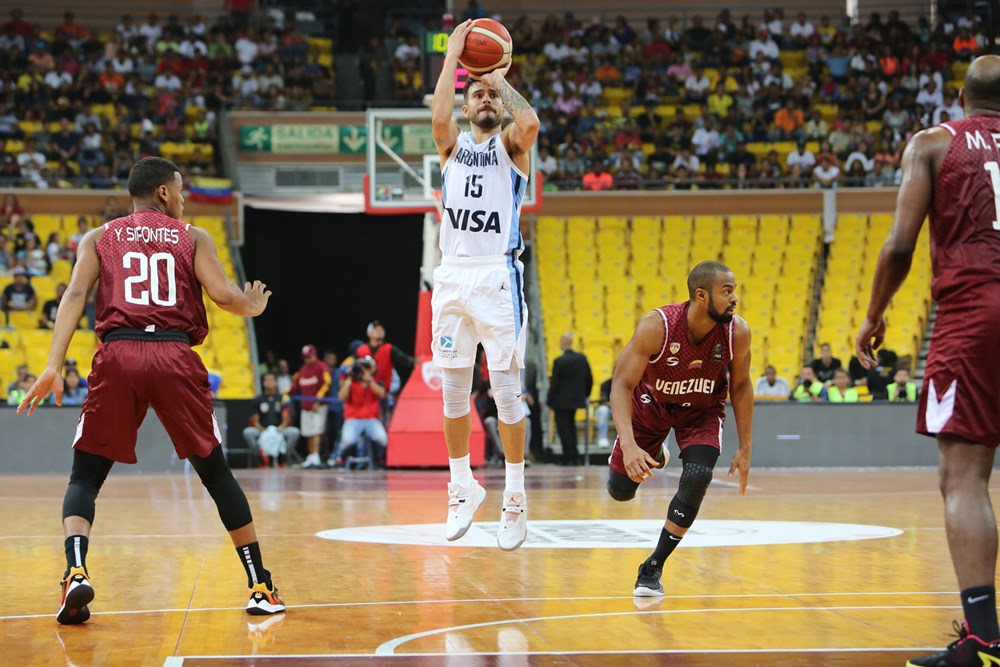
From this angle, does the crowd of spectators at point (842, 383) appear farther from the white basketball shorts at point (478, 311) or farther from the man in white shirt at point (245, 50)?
the man in white shirt at point (245, 50)

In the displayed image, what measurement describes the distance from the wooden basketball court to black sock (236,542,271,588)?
167 millimetres

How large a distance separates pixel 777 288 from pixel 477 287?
→ 54.6 feet

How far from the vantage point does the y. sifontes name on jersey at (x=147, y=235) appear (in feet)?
16.8

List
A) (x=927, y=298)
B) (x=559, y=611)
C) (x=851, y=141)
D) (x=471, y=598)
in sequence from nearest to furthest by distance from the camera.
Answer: (x=559, y=611), (x=471, y=598), (x=927, y=298), (x=851, y=141)

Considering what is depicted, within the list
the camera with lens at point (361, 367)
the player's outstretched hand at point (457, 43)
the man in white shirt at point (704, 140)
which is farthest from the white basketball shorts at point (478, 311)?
the man in white shirt at point (704, 140)

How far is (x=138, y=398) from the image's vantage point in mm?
5027

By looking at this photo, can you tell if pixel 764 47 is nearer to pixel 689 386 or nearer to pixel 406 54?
pixel 406 54

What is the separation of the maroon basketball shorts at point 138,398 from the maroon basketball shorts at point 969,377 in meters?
2.81

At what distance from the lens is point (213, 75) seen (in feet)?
84.9

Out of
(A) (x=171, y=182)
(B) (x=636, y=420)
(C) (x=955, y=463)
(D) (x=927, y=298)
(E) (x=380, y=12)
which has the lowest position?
(D) (x=927, y=298)

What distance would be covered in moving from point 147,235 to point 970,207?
10.7 ft

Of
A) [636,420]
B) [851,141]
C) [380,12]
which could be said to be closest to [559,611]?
[636,420]

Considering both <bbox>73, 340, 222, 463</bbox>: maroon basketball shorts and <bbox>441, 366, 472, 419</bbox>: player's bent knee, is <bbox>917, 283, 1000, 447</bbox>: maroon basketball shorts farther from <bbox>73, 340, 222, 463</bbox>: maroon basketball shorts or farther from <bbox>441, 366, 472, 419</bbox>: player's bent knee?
<bbox>441, 366, 472, 419</bbox>: player's bent knee

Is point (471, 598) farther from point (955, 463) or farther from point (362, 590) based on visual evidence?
point (955, 463)
